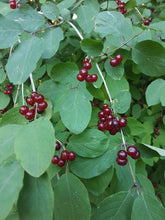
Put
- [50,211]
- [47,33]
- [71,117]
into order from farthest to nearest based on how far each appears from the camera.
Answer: [47,33]
[71,117]
[50,211]

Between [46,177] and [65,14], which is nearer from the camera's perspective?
[46,177]

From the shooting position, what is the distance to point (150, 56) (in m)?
1.08

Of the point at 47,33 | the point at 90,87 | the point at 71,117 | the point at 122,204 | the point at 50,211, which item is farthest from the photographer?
the point at 47,33

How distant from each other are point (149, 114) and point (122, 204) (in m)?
1.49

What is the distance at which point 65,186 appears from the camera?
86 cm

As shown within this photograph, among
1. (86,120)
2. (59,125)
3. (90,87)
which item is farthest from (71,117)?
(59,125)

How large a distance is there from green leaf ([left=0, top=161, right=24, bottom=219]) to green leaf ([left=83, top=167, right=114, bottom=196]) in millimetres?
454

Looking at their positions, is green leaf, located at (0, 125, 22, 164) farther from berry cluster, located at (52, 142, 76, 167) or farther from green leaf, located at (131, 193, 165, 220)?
green leaf, located at (131, 193, 165, 220)

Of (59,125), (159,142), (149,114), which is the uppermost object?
(59,125)

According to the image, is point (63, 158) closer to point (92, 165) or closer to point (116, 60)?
point (92, 165)

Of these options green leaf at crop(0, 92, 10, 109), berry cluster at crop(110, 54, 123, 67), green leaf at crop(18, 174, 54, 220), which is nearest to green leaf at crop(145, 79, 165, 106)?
berry cluster at crop(110, 54, 123, 67)

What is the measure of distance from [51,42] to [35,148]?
749 mm

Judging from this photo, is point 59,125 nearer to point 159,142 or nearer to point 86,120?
point 86,120

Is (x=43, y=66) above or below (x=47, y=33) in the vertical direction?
below
